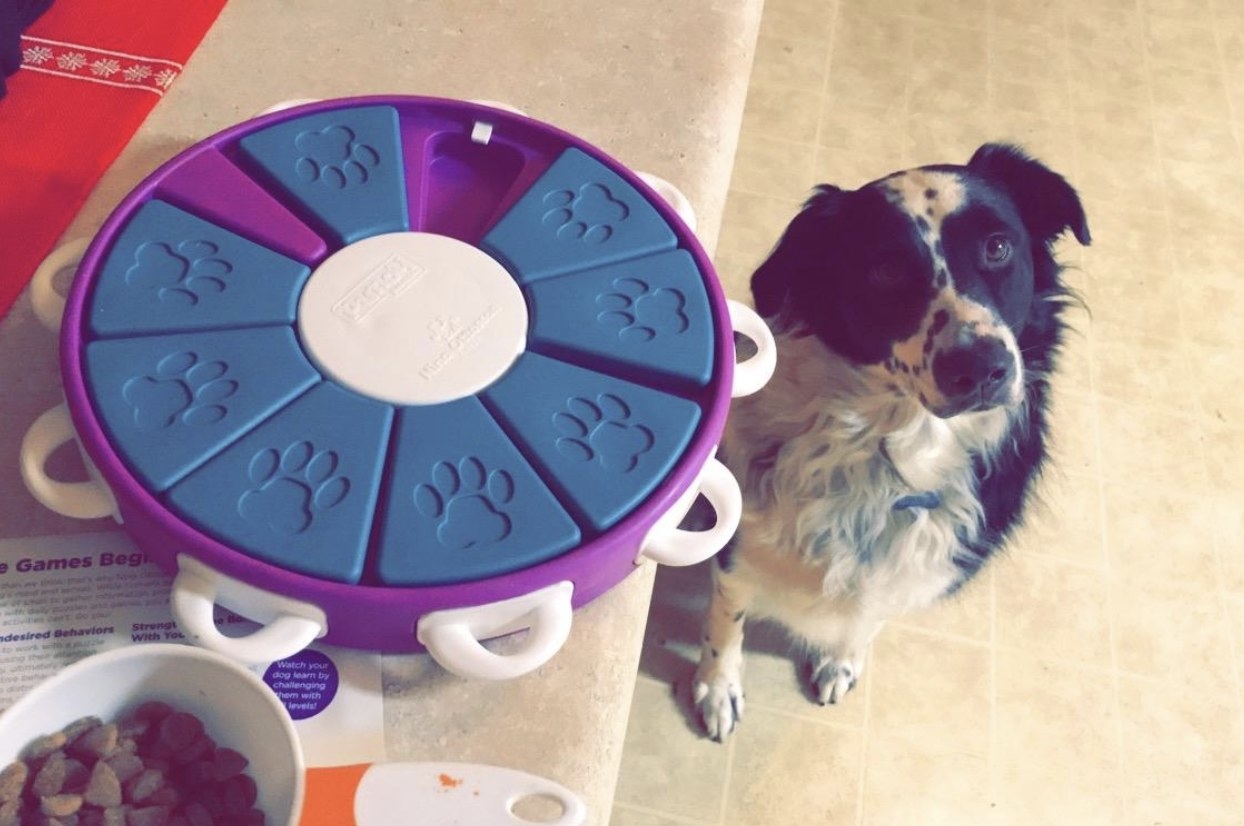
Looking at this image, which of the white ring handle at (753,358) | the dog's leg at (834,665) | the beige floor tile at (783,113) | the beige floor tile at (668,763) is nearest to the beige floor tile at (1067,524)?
the dog's leg at (834,665)

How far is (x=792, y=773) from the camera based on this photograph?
1.36 meters

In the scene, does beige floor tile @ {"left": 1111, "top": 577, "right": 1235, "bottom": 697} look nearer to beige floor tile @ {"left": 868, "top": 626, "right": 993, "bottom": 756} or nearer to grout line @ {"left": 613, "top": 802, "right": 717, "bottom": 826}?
beige floor tile @ {"left": 868, "top": 626, "right": 993, "bottom": 756}

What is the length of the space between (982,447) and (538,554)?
643 mm

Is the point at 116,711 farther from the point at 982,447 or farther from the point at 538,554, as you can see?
the point at 982,447

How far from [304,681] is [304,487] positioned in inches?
5.1

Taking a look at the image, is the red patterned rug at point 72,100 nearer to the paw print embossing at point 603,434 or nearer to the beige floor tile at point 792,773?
the paw print embossing at point 603,434

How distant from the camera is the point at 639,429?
67 cm

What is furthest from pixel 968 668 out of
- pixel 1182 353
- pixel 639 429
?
pixel 639 429

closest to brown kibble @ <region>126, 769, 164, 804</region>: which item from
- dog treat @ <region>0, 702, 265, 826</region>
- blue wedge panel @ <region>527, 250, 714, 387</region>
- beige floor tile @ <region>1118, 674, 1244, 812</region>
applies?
dog treat @ <region>0, 702, 265, 826</region>

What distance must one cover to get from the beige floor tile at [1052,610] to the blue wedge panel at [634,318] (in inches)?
38.3

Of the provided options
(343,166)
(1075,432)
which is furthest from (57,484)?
(1075,432)

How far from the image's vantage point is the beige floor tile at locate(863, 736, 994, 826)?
52.9 inches

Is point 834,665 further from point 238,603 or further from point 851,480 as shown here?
point 238,603

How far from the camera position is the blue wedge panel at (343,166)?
2.48ft
